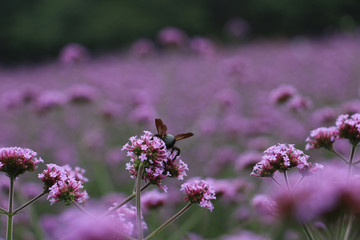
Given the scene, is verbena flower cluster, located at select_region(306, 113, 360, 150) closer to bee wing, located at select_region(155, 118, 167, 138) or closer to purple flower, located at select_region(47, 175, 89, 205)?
bee wing, located at select_region(155, 118, 167, 138)

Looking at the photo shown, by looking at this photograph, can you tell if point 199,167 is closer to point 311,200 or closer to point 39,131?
point 39,131

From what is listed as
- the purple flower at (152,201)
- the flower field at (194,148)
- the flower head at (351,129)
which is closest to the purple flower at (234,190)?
the flower field at (194,148)

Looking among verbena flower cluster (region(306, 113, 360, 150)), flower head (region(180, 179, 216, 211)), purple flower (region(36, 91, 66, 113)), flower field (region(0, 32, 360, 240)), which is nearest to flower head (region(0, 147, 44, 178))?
flower field (region(0, 32, 360, 240))

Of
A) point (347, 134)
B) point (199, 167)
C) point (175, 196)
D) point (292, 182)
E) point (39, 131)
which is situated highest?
point (39, 131)

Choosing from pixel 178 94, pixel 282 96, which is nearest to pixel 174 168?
pixel 282 96

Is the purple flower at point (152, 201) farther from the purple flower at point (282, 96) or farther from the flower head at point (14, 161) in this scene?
the purple flower at point (282, 96)

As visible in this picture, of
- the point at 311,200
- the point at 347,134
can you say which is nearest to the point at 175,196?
the point at 347,134
